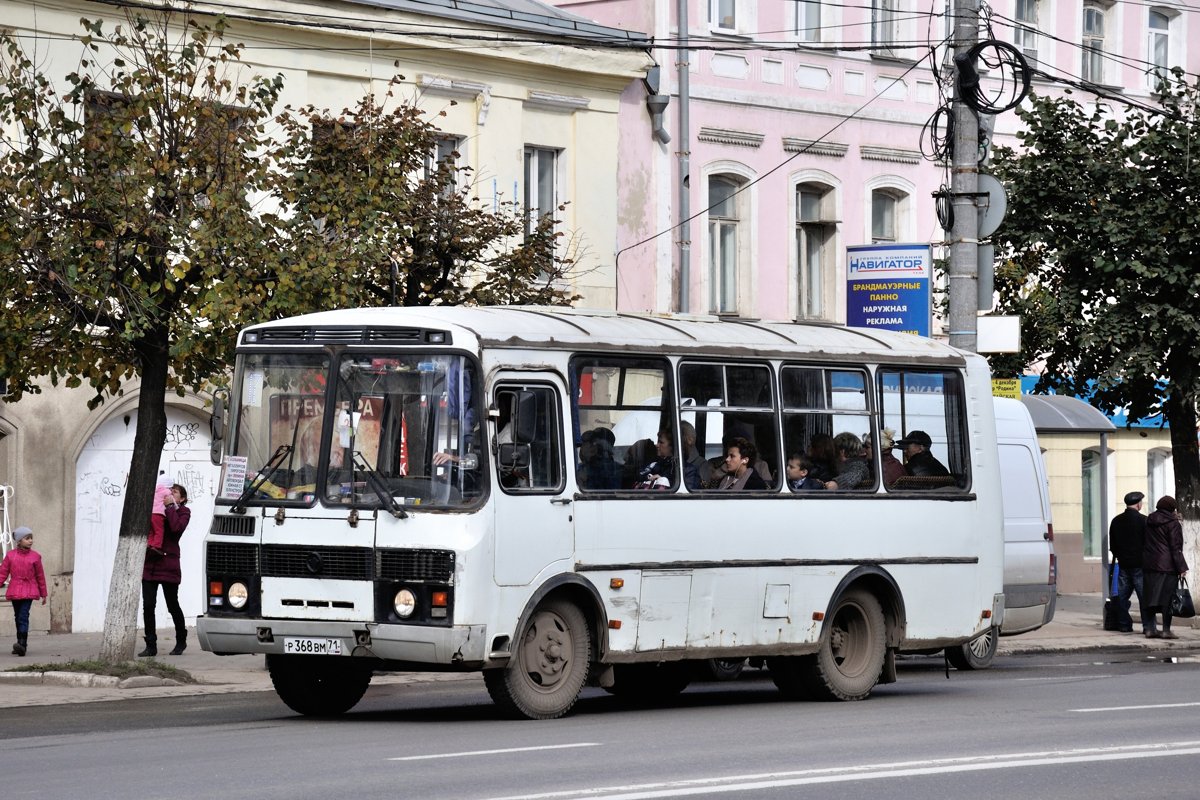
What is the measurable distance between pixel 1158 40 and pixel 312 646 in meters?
28.4

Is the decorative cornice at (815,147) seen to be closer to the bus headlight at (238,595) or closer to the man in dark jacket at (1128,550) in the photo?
the man in dark jacket at (1128,550)

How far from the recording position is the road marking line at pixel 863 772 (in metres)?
10.4

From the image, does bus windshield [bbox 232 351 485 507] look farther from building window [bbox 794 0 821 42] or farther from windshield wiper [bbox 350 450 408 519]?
building window [bbox 794 0 821 42]

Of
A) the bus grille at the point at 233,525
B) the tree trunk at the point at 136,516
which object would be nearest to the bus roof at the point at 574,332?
the bus grille at the point at 233,525

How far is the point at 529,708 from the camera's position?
14.7m

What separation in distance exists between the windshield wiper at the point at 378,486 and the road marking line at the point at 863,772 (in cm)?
375

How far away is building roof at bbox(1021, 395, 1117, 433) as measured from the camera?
101 feet

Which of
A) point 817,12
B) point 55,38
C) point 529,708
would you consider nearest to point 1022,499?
point 529,708

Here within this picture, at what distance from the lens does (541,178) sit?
30625 millimetres

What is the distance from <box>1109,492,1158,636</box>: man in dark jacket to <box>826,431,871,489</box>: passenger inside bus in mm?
10641

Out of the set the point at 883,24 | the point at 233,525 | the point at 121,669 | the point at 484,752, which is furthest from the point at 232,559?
the point at 883,24

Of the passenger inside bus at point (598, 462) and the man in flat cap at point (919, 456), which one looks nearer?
the passenger inside bus at point (598, 462)

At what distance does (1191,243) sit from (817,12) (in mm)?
8437

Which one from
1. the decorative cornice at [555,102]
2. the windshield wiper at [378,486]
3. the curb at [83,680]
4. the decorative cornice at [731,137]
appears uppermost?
the decorative cornice at [555,102]
